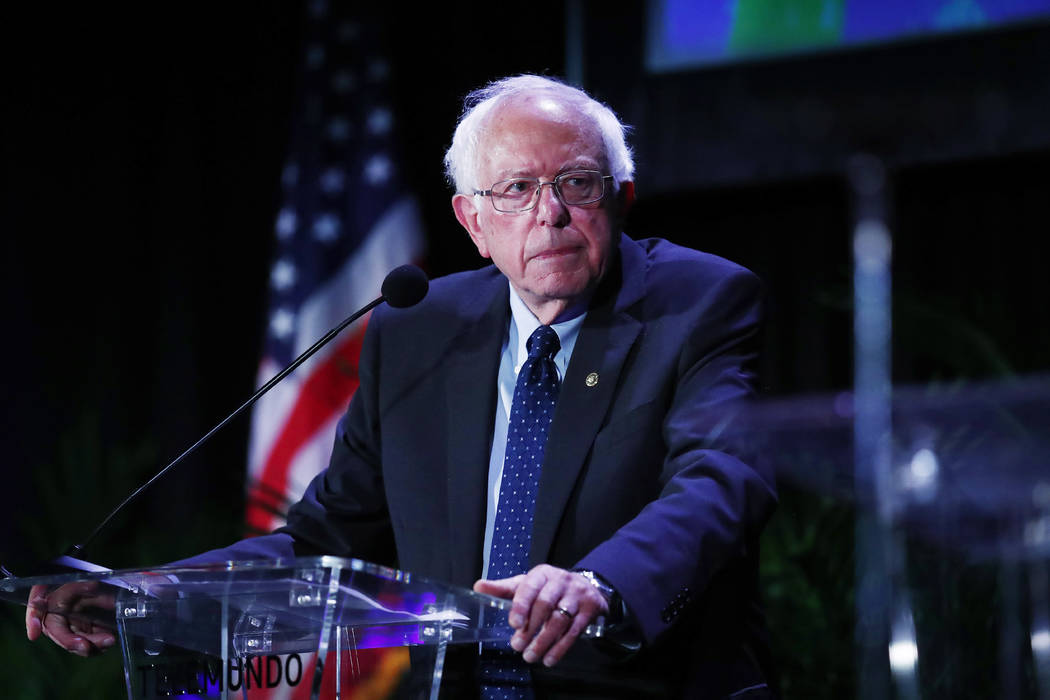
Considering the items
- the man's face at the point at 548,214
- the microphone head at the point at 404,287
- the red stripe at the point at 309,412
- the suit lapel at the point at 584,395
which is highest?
the man's face at the point at 548,214

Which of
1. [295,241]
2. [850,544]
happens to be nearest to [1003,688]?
[850,544]

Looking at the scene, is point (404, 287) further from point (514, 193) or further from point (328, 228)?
point (328, 228)

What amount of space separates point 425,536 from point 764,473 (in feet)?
1.92

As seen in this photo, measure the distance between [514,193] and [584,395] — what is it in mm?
402

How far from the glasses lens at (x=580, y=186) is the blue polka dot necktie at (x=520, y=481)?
23cm

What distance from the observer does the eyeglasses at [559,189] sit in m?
2.30

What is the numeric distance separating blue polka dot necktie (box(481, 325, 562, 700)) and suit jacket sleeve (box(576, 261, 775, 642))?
189 mm

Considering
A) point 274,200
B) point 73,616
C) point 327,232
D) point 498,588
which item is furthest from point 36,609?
point 274,200

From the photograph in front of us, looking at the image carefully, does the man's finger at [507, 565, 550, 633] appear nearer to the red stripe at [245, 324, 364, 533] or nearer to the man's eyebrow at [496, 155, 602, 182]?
the man's eyebrow at [496, 155, 602, 182]

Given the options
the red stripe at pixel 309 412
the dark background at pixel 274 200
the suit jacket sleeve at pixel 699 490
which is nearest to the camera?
the suit jacket sleeve at pixel 699 490

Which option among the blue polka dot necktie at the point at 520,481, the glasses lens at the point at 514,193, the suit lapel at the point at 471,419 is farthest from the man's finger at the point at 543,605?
the glasses lens at the point at 514,193

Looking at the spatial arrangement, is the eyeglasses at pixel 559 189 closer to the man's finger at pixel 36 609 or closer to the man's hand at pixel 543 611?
the man's hand at pixel 543 611

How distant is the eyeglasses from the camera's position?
90.4 inches

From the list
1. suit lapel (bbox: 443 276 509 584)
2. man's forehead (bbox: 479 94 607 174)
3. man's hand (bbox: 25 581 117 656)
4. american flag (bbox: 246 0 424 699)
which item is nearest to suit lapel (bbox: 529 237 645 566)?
suit lapel (bbox: 443 276 509 584)
